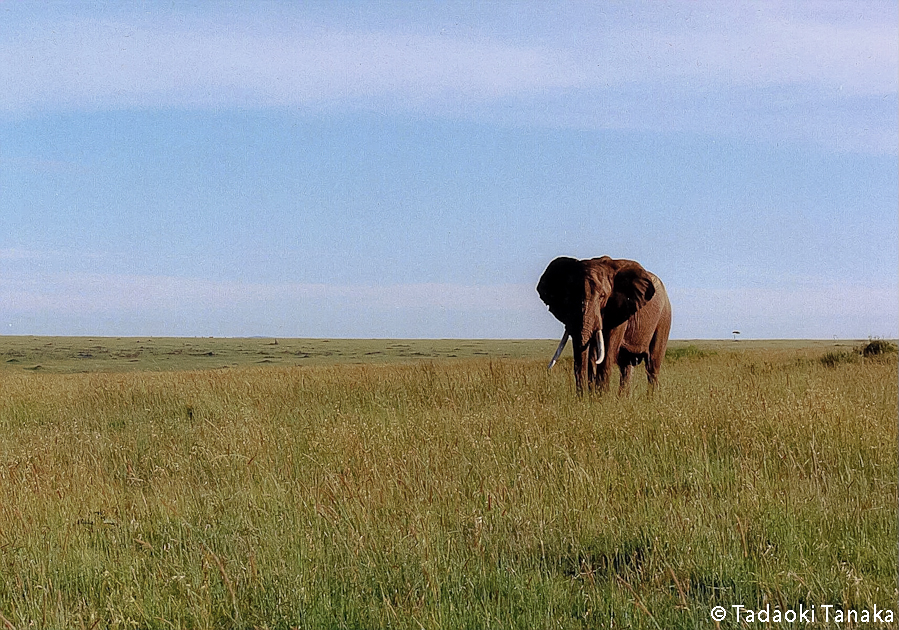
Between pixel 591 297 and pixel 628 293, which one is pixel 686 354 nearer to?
pixel 628 293

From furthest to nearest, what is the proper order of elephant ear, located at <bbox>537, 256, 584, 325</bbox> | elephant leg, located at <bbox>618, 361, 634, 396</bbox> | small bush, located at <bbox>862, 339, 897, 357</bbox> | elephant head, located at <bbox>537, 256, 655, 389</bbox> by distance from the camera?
1. small bush, located at <bbox>862, 339, 897, 357</bbox>
2. elephant leg, located at <bbox>618, 361, 634, 396</bbox>
3. elephant ear, located at <bbox>537, 256, 584, 325</bbox>
4. elephant head, located at <bbox>537, 256, 655, 389</bbox>

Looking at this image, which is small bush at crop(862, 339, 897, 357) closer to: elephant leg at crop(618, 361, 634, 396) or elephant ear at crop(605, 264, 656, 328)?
elephant leg at crop(618, 361, 634, 396)

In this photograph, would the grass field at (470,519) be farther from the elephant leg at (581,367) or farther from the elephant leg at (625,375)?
the elephant leg at (625,375)

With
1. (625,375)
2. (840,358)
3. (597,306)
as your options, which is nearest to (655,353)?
(625,375)

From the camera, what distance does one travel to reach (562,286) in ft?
35.8

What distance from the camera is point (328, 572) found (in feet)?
12.9

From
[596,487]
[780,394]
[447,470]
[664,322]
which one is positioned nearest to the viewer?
[596,487]

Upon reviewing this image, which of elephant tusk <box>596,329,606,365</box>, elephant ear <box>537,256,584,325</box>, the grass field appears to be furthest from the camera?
elephant tusk <box>596,329,606,365</box>

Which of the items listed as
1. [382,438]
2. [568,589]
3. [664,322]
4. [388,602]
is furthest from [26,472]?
[664,322]

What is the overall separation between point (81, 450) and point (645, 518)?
522cm

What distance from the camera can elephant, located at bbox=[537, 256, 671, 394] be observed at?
33.6ft

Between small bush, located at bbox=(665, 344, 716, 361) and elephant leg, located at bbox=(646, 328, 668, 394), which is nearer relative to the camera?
elephant leg, located at bbox=(646, 328, 668, 394)

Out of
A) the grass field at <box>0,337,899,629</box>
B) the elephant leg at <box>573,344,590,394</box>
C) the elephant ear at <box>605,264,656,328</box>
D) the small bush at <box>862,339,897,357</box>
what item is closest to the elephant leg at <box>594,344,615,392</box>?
the elephant leg at <box>573,344,590,394</box>

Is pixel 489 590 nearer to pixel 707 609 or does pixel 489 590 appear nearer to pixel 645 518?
pixel 707 609
